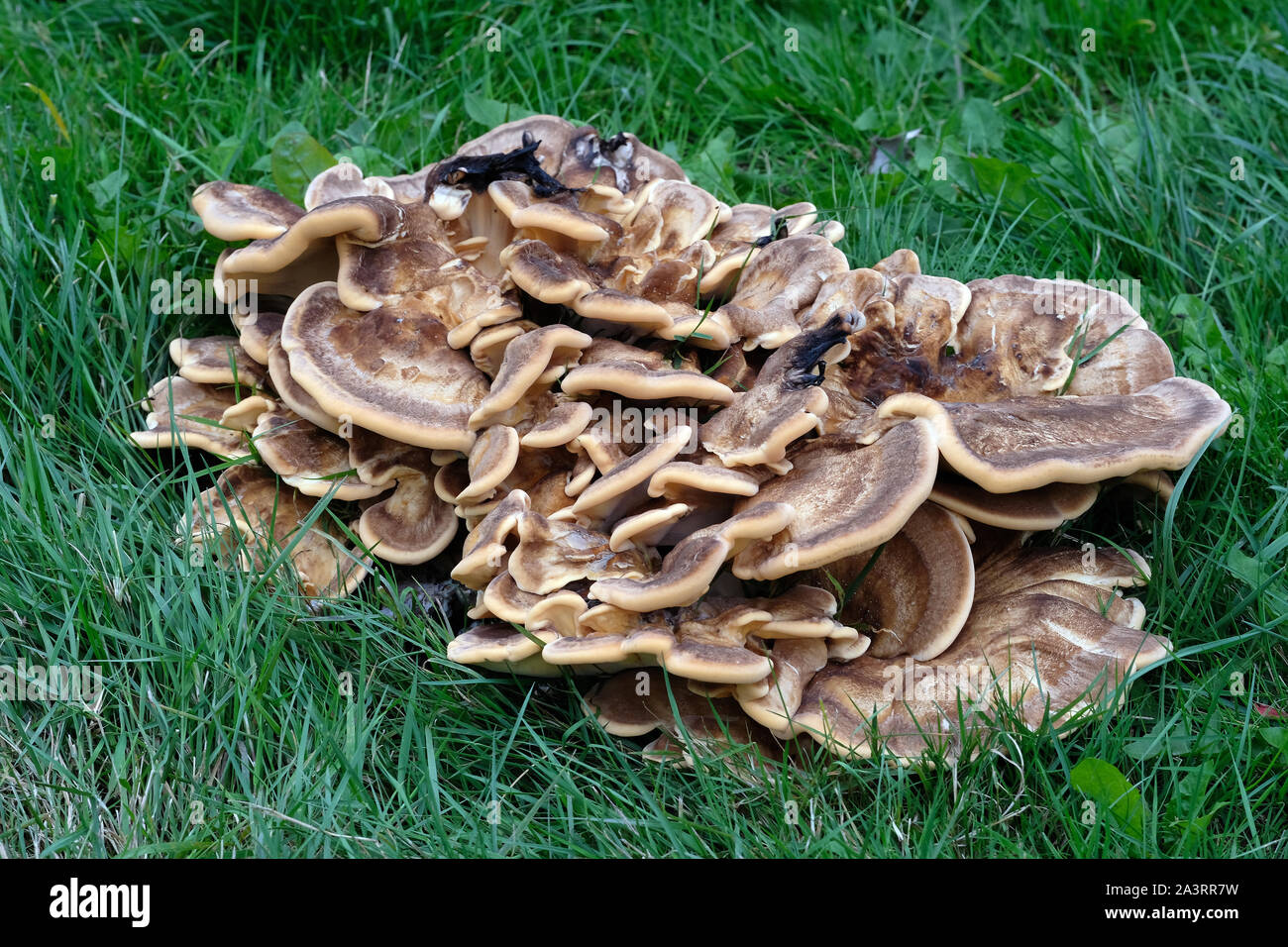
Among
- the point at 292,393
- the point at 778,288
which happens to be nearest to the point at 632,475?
the point at 778,288

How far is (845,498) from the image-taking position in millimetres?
3344

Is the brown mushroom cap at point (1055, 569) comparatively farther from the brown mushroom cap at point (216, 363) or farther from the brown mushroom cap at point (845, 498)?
the brown mushroom cap at point (216, 363)

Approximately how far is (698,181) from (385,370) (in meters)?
2.66

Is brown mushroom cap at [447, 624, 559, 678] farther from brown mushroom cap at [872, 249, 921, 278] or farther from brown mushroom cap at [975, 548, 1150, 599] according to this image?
brown mushroom cap at [872, 249, 921, 278]

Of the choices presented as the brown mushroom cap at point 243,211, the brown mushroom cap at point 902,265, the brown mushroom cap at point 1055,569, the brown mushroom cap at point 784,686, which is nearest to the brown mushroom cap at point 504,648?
the brown mushroom cap at point 784,686

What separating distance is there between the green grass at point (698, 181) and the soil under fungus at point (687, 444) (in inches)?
8.9

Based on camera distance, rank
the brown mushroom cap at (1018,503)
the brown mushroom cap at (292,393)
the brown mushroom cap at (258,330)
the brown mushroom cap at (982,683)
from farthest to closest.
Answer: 1. the brown mushroom cap at (258,330)
2. the brown mushroom cap at (292,393)
3. the brown mushroom cap at (1018,503)
4. the brown mushroom cap at (982,683)

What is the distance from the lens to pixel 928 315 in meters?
4.23

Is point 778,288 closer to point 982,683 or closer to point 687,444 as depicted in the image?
point 687,444

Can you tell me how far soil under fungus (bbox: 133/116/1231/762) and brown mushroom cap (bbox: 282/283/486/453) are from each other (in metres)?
0.01

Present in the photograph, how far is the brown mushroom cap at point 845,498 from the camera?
3203mm

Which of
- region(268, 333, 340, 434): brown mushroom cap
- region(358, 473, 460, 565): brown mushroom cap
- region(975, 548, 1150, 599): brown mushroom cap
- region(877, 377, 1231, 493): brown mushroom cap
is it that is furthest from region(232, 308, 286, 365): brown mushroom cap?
region(975, 548, 1150, 599): brown mushroom cap
